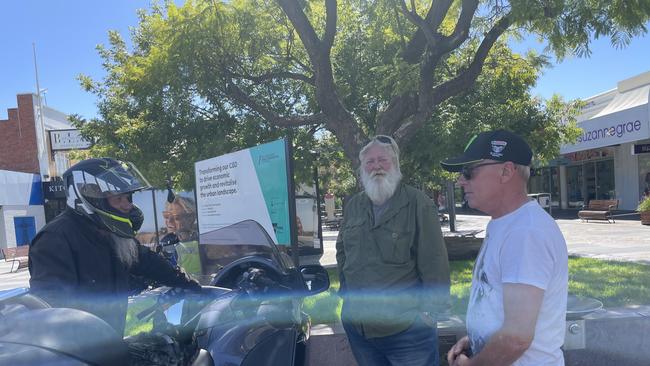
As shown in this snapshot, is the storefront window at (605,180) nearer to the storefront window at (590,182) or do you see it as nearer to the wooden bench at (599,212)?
the storefront window at (590,182)

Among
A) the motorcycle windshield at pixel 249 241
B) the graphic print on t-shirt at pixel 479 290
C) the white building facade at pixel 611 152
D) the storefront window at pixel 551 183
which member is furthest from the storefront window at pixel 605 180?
the graphic print on t-shirt at pixel 479 290

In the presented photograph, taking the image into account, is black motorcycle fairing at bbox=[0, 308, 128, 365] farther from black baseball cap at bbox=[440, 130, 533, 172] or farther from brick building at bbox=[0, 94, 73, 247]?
brick building at bbox=[0, 94, 73, 247]

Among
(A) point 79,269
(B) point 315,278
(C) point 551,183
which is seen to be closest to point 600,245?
(B) point 315,278

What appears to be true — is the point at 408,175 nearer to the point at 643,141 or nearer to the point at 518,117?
the point at 518,117

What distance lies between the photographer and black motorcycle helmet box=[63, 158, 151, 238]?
7.57 ft

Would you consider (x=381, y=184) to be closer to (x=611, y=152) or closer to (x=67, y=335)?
(x=67, y=335)

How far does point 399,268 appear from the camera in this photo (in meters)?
2.85

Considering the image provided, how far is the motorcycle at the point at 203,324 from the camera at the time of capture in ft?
4.53

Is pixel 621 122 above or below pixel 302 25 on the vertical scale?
below

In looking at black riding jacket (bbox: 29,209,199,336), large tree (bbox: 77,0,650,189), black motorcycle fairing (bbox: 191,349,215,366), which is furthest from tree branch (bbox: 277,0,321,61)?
black motorcycle fairing (bbox: 191,349,215,366)

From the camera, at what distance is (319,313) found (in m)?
4.99

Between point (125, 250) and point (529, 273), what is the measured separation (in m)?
1.77

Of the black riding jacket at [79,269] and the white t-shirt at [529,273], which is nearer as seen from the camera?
the white t-shirt at [529,273]

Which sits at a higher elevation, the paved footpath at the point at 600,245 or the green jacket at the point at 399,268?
the green jacket at the point at 399,268
